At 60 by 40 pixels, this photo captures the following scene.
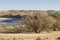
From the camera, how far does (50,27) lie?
31984 millimetres

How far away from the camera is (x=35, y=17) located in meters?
33.0

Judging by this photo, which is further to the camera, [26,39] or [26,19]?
[26,19]

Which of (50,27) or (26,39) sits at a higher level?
(26,39)

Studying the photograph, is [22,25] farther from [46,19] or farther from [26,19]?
[46,19]

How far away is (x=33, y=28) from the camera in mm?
31953

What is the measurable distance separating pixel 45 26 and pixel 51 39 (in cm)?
822

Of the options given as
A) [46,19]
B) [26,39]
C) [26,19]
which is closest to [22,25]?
[26,19]

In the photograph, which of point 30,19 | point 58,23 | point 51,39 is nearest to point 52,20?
point 58,23

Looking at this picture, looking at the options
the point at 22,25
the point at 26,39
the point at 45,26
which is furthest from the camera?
the point at 22,25

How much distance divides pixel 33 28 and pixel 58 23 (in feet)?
12.5

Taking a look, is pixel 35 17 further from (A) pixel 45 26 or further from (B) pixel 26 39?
(B) pixel 26 39

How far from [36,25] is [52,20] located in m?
2.85

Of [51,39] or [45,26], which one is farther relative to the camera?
[45,26]

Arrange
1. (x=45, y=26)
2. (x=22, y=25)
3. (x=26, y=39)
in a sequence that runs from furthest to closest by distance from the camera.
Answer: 1. (x=22, y=25)
2. (x=45, y=26)
3. (x=26, y=39)
